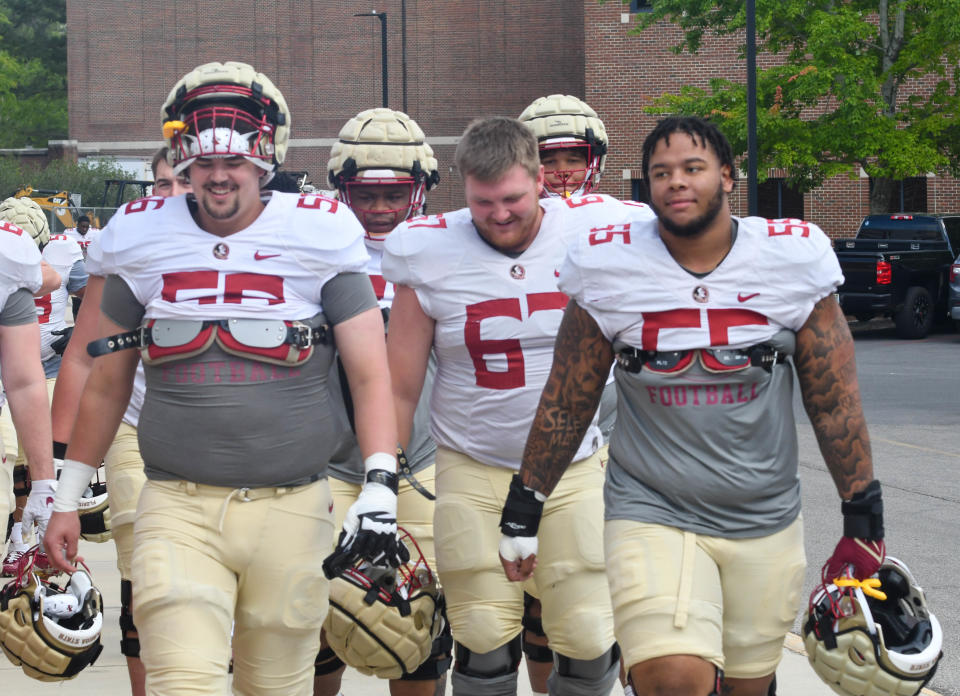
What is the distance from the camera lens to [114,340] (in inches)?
166

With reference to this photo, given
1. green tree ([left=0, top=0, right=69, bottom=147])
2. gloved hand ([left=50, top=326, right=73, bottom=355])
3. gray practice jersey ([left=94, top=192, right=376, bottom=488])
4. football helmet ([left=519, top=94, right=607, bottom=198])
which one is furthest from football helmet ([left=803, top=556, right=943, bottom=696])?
green tree ([left=0, top=0, right=69, bottom=147])

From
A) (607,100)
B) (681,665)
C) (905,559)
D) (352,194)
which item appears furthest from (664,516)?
(607,100)

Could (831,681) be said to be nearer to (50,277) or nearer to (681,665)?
(681,665)

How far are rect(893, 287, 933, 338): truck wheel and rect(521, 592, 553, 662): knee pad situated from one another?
19.0 meters

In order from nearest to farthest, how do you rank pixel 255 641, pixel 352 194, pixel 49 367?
pixel 255 641 < pixel 352 194 < pixel 49 367

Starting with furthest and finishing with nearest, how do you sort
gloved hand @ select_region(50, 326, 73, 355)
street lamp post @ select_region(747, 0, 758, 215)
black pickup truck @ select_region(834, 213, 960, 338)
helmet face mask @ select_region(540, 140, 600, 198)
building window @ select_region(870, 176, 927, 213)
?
building window @ select_region(870, 176, 927, 213) < street lamp post @ select_region(747, 0, 758, 215) < black pickup truck @ select_region(834, 213, 960, 338) < gloved hand @ select_region(50, 326, 73, 355) < helmet face mask @ select_region(540, 140, 600, 198)

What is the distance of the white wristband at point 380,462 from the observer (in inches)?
162

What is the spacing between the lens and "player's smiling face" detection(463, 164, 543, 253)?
4781 millimetres

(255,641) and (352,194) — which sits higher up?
(352,194)

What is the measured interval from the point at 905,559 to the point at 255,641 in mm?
5378

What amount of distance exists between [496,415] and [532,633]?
107 cm

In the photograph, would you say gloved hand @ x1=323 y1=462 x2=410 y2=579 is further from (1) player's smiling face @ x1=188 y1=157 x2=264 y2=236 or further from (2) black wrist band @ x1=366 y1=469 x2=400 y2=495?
(1) player's smiling face @ x1=188 y1=157 x2=264 y2=236

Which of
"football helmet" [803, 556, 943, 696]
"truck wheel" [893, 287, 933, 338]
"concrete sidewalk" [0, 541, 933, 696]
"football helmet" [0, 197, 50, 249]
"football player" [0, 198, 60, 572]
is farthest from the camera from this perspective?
"truck wheel" [893, 287, 933, 338]

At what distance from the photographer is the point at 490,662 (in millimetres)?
4914
